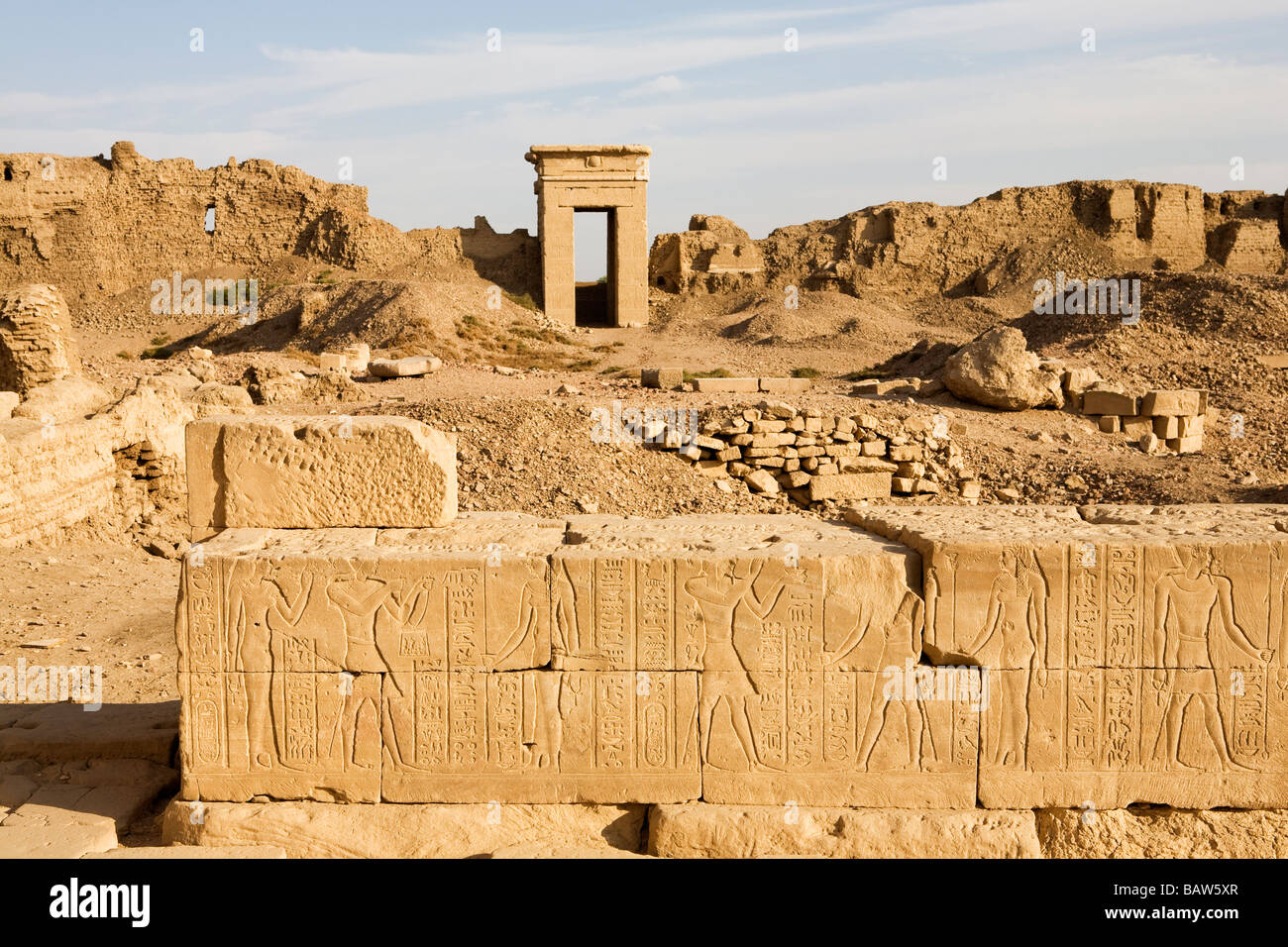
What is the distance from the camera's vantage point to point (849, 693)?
4098 millimetres

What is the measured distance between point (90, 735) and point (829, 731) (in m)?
3.15

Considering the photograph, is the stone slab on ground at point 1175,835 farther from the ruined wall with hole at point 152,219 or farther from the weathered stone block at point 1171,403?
the ruined wall with hole at point 152,219

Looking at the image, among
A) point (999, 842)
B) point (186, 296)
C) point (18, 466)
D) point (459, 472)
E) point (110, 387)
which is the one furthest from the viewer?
point (186, 296)

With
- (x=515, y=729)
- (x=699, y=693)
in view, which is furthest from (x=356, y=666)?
(x=699, y=693)

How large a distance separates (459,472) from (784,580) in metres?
6.55

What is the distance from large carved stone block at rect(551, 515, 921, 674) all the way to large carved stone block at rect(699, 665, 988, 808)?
0.08 m

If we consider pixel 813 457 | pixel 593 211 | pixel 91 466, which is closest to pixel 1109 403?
pixel 813 457

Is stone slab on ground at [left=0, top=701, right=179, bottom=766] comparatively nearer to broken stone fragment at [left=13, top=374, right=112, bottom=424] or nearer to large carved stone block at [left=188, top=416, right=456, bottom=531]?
large carved stone block at [left=188, top=416, right=456, bottom=531]

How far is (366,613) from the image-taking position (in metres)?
4.07

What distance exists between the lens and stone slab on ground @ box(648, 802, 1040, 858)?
4004 mm

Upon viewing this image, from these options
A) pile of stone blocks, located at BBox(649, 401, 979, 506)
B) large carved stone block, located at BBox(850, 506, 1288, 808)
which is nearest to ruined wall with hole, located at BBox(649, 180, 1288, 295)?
pile of stone blocks, located at BBox(649, 401, 979, 506)

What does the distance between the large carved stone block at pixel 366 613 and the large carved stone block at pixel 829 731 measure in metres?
0.74

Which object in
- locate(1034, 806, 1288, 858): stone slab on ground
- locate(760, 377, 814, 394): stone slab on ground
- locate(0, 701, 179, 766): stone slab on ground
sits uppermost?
locate(760, 377, 814, 394): stone slab on ground

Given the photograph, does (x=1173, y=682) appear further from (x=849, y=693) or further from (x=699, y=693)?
(x=699, y=693)
